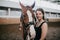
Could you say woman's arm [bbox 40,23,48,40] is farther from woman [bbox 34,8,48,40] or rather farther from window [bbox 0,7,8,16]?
window [bbox 0,7,8,16]

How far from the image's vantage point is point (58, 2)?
1674 millimetres

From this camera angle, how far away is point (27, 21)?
149 centimetres

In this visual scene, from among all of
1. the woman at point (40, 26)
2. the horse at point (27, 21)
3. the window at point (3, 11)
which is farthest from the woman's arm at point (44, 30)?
the window at point (3, 11)

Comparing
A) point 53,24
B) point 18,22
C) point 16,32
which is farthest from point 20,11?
point 53,24

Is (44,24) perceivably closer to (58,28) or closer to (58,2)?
(58,28)

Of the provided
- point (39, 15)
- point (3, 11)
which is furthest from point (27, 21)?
point (3, 11)

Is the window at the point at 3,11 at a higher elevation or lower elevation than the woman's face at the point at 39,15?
higher

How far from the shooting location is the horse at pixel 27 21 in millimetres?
1479

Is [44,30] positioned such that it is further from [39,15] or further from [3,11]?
[3,11]

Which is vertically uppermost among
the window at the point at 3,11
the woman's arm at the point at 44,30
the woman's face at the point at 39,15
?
the window at the point at 3,11

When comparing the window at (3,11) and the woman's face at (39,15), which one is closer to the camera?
the window at (3,11)

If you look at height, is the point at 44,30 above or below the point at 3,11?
below

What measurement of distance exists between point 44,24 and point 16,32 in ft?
1.15

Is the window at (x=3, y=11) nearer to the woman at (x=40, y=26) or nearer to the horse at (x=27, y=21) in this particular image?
the horse at (x=27, y=21)
